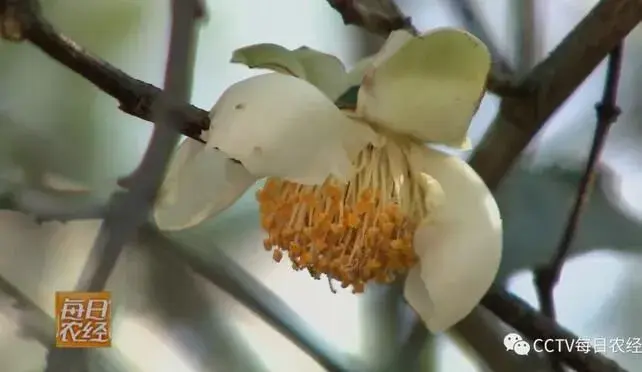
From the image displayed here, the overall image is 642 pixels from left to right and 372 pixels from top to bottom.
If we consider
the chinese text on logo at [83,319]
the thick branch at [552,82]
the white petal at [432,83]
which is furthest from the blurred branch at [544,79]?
the chinese text on logo at [83,319]

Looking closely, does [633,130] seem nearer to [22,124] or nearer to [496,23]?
[496,23]

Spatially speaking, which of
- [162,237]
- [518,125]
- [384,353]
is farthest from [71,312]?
[518,125]

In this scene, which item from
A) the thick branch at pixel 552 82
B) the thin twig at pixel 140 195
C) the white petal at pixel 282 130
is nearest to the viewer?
the white petal at pixel 282 130

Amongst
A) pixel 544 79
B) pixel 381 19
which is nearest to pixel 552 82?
pixel 544 79

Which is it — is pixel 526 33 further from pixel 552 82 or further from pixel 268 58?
pixel 268 58

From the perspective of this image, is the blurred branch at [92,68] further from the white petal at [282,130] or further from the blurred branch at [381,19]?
the blurred branch at [381,19]

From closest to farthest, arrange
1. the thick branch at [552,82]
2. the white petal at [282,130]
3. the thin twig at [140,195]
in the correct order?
the white petal at [282,130], the thick branch at [552,82], the thin twig at [140,195]
